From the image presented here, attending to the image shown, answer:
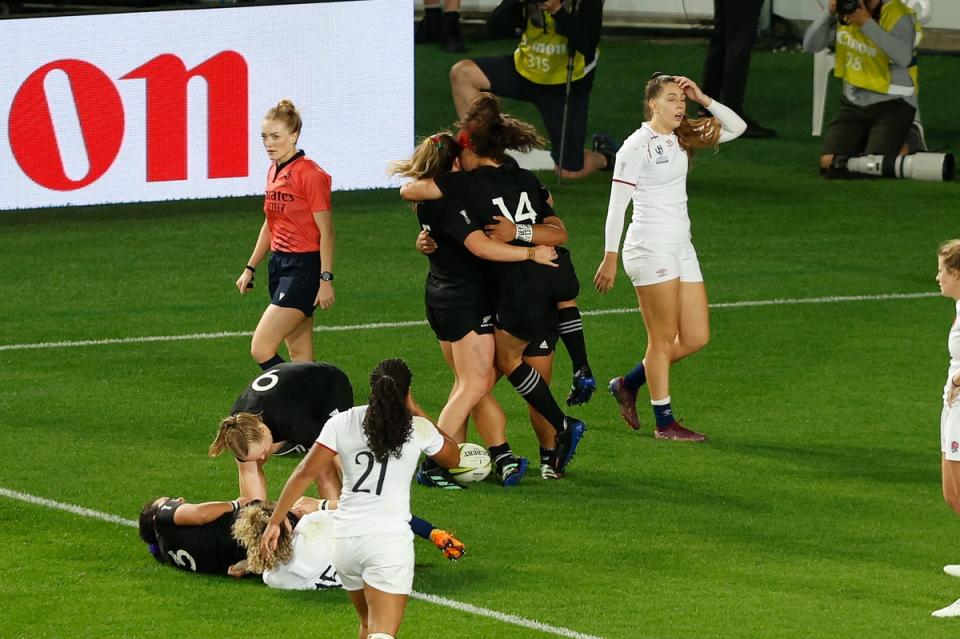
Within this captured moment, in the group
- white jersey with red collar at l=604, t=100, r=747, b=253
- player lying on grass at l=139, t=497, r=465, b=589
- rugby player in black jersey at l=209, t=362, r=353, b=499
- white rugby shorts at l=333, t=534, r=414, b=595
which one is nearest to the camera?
white rugby shorts at l=333, t=534, r=414, b=595

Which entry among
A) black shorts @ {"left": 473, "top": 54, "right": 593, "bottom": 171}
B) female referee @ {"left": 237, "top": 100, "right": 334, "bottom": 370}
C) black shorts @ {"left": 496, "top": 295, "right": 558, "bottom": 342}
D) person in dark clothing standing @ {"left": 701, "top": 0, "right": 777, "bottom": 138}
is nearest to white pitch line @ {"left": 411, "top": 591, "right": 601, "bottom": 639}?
black shorts @ {"left": 496, "top": 295, "right": 558, "bottom": 342}

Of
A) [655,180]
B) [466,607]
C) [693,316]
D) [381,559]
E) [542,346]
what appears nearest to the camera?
[381,559]

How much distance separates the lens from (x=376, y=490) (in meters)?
7.34

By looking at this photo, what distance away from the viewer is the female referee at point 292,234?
439 inches

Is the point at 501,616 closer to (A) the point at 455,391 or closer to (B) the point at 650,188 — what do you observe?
(A) the point at 455,391

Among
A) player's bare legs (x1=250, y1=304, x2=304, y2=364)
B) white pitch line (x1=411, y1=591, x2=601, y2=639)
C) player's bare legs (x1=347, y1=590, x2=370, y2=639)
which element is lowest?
white pitch line (x1=411, y1=591, x2=601, y2=639)

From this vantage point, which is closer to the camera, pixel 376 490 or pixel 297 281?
pixel 376 490

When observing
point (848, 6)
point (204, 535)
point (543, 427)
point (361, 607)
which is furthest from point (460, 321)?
point (848, 6)

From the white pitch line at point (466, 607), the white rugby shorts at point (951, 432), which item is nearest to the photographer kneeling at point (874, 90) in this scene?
the white rugby shorts at point (951, 432)

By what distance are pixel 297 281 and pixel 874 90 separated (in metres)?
9.34

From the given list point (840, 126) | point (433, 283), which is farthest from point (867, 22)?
point (433, 283)

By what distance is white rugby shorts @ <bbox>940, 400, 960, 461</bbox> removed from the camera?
329 inches

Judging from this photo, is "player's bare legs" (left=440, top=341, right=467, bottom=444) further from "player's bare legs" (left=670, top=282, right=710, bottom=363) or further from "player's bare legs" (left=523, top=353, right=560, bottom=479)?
"player's bare legs" (left=670, top=282, right=710, bottom=363)

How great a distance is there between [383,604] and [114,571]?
2.35 metres
